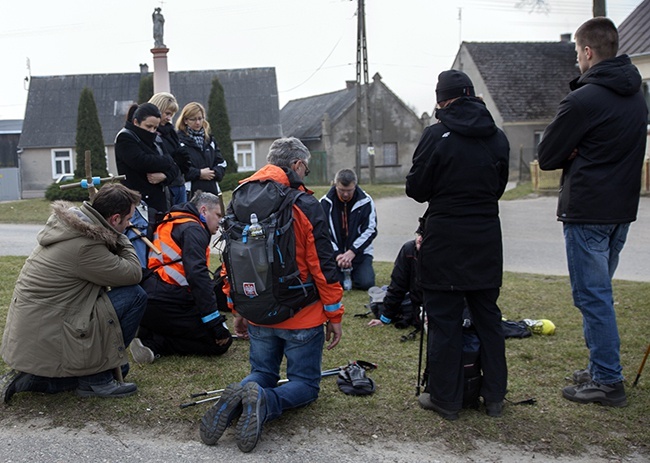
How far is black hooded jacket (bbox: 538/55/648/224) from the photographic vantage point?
4.48m

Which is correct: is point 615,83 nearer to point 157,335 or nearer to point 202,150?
point 157,335

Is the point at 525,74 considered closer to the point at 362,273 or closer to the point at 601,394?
the point at 362,273

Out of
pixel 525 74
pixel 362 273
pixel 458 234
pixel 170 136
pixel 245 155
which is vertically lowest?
pixel 362 273

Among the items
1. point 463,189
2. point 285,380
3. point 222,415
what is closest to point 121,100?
point 285,380

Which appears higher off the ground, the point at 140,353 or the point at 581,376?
the point at 140,353

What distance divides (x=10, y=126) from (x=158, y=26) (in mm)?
39594

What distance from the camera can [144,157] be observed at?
22.7 ft

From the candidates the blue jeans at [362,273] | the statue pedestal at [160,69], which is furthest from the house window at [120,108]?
the blue jeans at [362,273]

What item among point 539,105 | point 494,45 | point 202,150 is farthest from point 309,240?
point 494,45

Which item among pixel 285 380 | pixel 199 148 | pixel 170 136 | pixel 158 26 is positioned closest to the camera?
pixel 285 380

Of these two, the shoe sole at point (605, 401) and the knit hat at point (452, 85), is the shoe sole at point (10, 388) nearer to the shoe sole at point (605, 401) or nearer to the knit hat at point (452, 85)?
the knit hat at point (452, 85)

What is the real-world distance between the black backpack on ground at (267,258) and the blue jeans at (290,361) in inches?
7.4

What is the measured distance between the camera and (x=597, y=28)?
4.54 meters

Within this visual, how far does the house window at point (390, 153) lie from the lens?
43.7m
